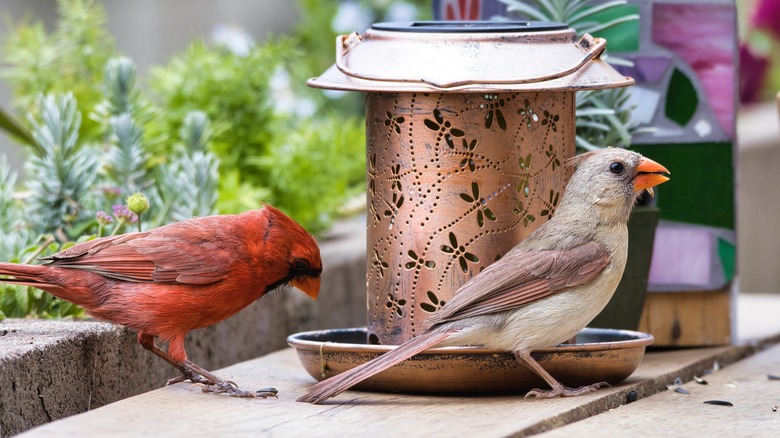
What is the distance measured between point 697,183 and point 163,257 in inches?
85.3

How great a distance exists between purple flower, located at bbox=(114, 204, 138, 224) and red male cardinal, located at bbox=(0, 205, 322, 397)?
1.35 ft

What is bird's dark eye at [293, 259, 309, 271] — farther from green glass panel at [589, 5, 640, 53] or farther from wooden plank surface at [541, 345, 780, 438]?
green glass panel at [589, 5, 640, 53]

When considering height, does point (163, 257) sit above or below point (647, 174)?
below

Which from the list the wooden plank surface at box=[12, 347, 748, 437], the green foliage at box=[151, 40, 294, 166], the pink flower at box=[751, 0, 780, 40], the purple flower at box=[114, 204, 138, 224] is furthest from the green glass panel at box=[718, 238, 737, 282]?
the pink flower at box=[751, 0, 780, 40]

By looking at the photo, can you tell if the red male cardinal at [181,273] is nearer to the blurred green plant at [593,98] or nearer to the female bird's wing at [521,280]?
the female bird's wing at [521,280]

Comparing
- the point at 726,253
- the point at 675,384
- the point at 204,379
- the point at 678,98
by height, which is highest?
the point at 678,98

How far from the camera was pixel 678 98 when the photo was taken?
15.8 feet

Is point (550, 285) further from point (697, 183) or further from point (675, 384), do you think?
point (697, 183)

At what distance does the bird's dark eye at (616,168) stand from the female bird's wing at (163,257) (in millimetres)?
1191

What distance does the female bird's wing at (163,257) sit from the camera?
3834 mm

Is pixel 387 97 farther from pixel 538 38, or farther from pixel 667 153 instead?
pixel 667 153

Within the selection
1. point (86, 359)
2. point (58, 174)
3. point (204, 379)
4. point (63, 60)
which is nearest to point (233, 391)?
point (204, 379)

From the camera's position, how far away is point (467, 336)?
354 centimetres

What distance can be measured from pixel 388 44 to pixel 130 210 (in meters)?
1.16
